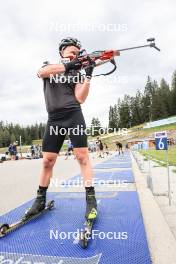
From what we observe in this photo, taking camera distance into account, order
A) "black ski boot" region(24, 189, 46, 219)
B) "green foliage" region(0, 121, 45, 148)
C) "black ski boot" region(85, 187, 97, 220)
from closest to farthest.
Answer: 1. "black ski boot" region(85, 187, 97, 220)
2. "black ski boot" region(24, 189, 46, 219)
3. "green foliage" region(0, 121, 45, 148)

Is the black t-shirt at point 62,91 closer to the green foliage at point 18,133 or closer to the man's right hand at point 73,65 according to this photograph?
the man's right hand at point 73,65

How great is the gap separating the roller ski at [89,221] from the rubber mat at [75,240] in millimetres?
62

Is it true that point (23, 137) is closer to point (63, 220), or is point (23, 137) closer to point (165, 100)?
point (165, 100)

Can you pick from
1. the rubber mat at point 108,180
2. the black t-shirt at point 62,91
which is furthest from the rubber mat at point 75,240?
the rubber mat at point 108,180

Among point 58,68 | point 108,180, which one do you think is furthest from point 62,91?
point 108,180

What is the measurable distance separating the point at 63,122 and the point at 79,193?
2405mm

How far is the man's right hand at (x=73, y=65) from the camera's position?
156 inches

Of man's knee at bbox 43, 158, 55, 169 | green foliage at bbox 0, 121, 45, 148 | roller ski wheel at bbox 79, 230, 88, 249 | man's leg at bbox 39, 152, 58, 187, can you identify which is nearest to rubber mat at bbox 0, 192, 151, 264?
roller ski wheel at bbox 79, 230, 88, 249

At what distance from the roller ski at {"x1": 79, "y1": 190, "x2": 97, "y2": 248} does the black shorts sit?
676 mm

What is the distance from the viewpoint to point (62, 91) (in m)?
4.25

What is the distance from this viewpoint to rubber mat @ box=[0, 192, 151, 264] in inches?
113

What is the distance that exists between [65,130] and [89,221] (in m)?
1.22

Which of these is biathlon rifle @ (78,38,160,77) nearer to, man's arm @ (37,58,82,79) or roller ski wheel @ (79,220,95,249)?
man's arm @ (37,58,82,79)

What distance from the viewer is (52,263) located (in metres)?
2.78
